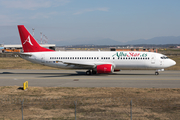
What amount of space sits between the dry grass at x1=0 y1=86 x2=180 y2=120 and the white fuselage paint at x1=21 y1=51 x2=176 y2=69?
14.2 m

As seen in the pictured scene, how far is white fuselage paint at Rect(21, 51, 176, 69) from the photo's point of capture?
37806mm

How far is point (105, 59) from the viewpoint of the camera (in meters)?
38.6

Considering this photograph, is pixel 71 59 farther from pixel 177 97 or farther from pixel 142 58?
pixel 177 97

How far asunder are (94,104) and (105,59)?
21370 mm

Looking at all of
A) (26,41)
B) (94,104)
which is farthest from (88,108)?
(26,41)

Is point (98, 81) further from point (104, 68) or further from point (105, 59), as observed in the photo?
point (105, 59)

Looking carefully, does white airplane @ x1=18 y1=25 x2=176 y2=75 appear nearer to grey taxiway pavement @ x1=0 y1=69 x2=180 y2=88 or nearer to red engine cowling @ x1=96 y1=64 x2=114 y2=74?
red engine cowling @ x1=96 y1=64 x2=114 y2=74

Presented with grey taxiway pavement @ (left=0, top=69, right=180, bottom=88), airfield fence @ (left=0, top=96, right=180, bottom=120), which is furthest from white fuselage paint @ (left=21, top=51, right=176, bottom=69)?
airfield fence @ (left=0, top=96, right=180, bottom=120)

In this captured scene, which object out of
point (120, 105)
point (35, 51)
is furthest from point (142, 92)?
point (35, 51)

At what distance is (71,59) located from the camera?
129 ft

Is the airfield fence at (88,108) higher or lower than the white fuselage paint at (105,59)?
lower

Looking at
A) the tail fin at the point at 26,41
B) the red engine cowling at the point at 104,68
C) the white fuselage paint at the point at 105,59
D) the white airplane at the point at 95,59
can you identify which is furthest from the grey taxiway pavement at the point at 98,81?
the tail fin at the point at 26,41

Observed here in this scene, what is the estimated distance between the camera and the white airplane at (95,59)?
37.7 meters

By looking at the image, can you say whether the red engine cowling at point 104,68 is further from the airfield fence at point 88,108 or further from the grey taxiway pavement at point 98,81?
the airfield fence at point 88,108
